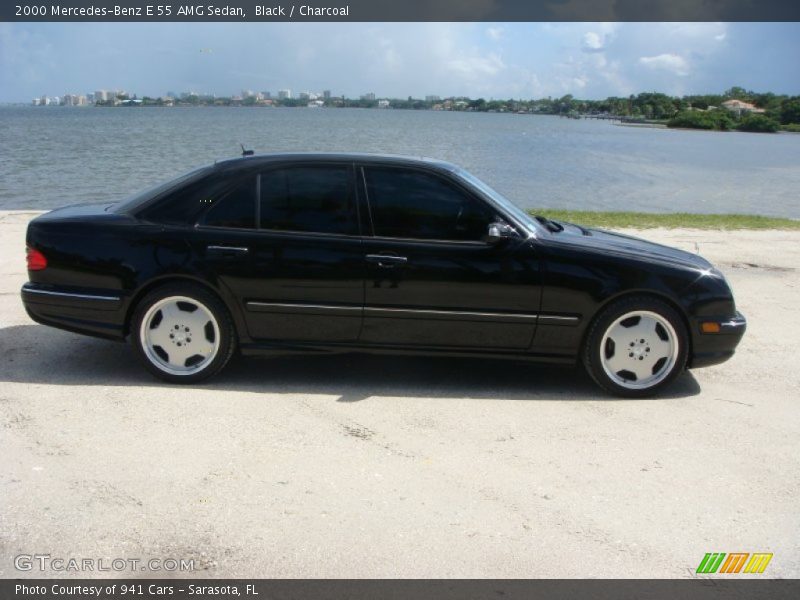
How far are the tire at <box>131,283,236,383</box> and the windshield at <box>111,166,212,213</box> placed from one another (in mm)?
650

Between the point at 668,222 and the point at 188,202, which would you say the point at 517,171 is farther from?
the point at 188,202

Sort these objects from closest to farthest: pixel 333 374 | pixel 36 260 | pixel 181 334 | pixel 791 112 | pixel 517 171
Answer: pixel 181 334, pixel 36 260, pixel 333 374, pixel 517 171, pixel 791 112

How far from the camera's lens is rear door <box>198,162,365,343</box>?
18.1 ft

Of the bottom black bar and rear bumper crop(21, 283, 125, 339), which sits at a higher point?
rear bumper crop(21, 283, 125, 339)

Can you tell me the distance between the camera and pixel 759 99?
132 meters

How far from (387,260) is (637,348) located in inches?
71.0

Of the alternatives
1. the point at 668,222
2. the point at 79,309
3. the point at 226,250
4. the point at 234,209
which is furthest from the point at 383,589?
the point at 668,222

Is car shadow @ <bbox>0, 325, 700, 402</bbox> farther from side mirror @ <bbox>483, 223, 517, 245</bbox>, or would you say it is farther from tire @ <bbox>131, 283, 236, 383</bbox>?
side mirror @ <bbox>483, 223, 517, 245</bbox>

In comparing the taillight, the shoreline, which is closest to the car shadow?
the taillight

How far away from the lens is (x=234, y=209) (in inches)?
221

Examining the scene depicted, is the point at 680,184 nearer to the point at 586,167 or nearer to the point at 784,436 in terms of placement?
the point at 586,167

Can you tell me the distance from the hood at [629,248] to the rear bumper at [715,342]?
1.38 feet

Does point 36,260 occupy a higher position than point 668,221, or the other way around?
point 36,260

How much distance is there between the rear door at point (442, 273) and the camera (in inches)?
215
